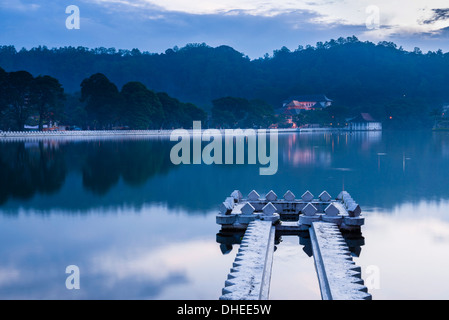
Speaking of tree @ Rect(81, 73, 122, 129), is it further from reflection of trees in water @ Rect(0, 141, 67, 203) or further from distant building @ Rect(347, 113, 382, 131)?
distant building @ Rect(347, 113, 382, 131)

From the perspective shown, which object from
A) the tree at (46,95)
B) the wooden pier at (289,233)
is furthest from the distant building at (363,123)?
the wooden pier at (289,233)

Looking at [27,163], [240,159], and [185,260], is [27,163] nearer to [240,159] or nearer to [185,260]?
[240,159]

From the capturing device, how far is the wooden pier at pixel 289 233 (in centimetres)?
735

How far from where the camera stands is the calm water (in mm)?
8784

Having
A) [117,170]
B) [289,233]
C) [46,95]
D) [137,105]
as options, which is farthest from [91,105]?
[289,233]

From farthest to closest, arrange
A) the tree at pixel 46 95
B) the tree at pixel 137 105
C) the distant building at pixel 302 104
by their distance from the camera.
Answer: the distant building at pixel 302 104 → the tree at pixel 137 105 → the tree at pixel 46 95

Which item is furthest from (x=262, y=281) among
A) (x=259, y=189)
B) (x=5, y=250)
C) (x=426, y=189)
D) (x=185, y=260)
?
(x=426, y=189)

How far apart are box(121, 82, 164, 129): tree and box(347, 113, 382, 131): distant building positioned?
7062cm

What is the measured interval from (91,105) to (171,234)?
273 ft

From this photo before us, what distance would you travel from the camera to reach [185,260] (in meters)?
10.4

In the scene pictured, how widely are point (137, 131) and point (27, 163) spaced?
61.3 m

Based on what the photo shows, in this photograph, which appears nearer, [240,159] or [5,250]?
[5,250]

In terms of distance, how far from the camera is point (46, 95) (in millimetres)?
82750

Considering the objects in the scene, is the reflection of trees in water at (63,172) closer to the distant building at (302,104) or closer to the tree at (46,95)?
the tree at (46,95)
